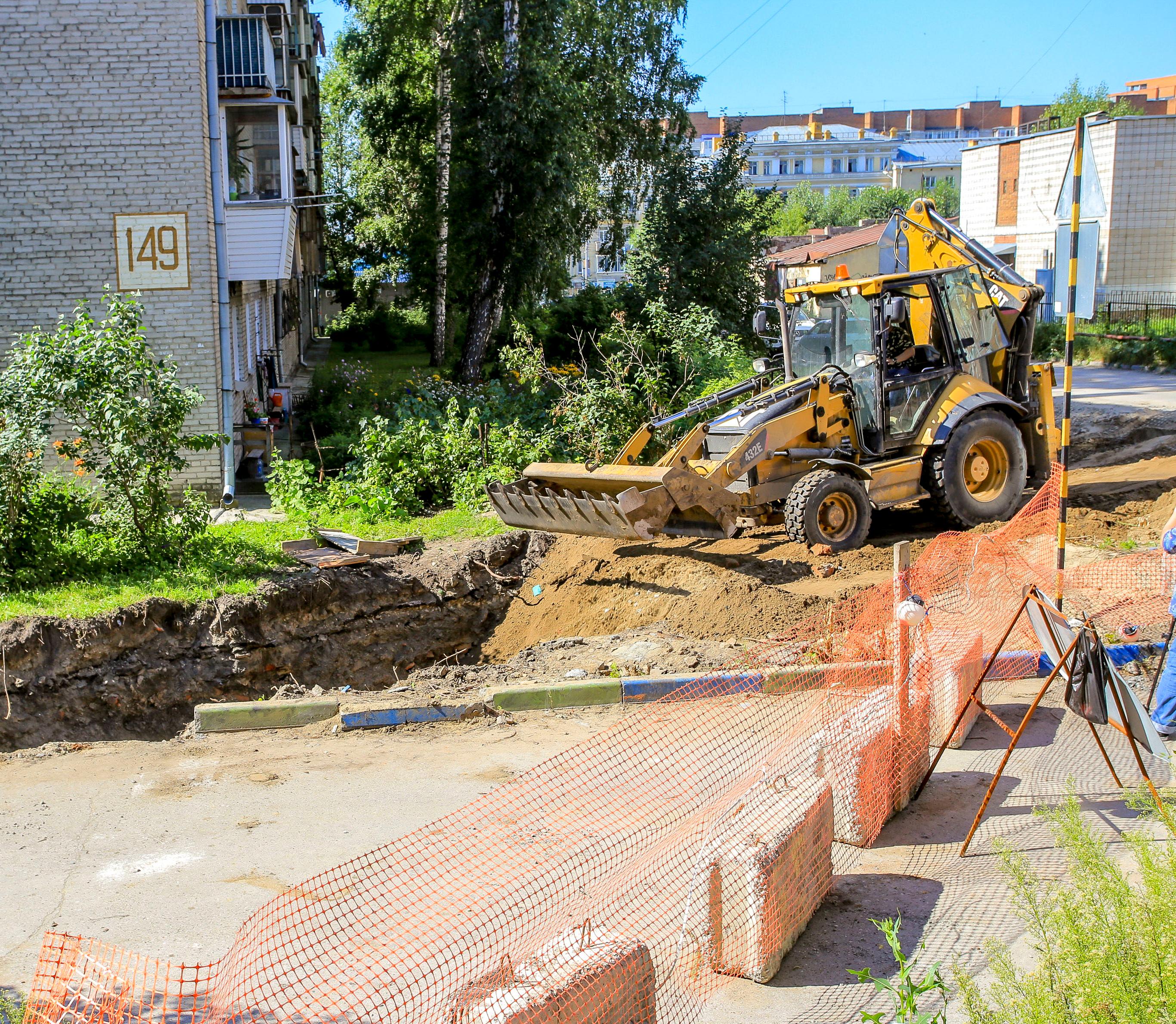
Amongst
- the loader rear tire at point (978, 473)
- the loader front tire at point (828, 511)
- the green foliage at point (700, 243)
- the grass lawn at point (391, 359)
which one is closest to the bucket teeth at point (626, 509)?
the loader front tire at point (828, 511)

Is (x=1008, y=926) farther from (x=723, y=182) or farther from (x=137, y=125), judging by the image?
(x=723, y=182)

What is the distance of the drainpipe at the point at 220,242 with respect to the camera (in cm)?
1513

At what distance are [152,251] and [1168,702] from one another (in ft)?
45.1

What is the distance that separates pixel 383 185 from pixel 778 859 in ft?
88.0

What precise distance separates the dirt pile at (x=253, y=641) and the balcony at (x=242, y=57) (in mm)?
10205

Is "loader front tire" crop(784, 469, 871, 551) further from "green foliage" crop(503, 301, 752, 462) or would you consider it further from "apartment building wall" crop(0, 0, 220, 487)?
"apartment building wall" crop(0, 0, 220, 487)

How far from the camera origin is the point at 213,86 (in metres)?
15.2

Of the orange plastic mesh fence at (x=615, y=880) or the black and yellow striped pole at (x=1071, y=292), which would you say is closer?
the orange plastic mesh fence at (x=615, y=880)

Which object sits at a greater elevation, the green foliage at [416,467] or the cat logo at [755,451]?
the cat logo at [755,451]

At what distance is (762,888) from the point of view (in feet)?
15.3

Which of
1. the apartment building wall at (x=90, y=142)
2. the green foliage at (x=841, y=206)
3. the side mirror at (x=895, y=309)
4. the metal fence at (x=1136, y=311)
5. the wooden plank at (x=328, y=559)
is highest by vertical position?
the green foliage at (x=841, y=206)

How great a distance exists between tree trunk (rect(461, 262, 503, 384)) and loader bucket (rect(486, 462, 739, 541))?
1280 centimetres

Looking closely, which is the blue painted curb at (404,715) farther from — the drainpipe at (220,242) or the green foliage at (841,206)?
the green foliage at (841,206)

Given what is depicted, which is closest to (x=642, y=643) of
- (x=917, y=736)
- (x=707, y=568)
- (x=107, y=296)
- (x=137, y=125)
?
(x=707, y=568)
